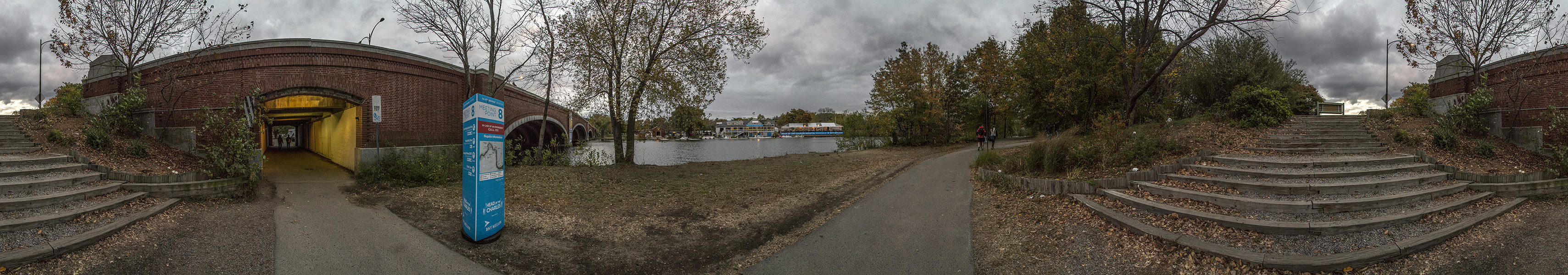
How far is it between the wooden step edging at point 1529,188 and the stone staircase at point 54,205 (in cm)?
1553

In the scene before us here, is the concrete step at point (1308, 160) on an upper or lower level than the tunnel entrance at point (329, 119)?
lower

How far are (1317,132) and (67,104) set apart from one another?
26498 mm

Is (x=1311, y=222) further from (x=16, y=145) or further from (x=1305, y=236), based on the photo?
(x=16, y=145)

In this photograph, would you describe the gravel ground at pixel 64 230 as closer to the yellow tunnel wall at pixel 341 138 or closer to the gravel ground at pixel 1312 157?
the yellow tunnel wall at pixel 341 138

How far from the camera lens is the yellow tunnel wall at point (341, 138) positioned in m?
12.3

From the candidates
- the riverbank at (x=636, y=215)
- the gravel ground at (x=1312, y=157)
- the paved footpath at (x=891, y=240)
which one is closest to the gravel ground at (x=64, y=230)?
the riverbank at (x=636, y=215)

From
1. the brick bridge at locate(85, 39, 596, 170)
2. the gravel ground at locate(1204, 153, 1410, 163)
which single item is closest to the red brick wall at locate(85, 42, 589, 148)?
the brick bridge at locate(85, 39, 596, 170)

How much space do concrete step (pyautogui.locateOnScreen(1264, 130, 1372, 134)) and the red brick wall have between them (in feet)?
63.8

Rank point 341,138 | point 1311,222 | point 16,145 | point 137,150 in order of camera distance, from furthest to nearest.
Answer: point 341,138 < point 137,150 < point 16,145 < point 1311,222

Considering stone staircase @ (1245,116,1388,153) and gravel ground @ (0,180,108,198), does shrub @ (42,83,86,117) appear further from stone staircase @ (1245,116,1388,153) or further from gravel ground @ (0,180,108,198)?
stone staircase @ (1245,116,1388,153)

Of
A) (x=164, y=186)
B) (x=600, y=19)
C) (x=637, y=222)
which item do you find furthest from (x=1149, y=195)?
(x=164, y=186)

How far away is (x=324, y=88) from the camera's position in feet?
37.8

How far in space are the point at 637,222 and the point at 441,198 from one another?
3.98 meters

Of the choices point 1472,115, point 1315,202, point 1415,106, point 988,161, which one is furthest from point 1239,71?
point 1315,202
